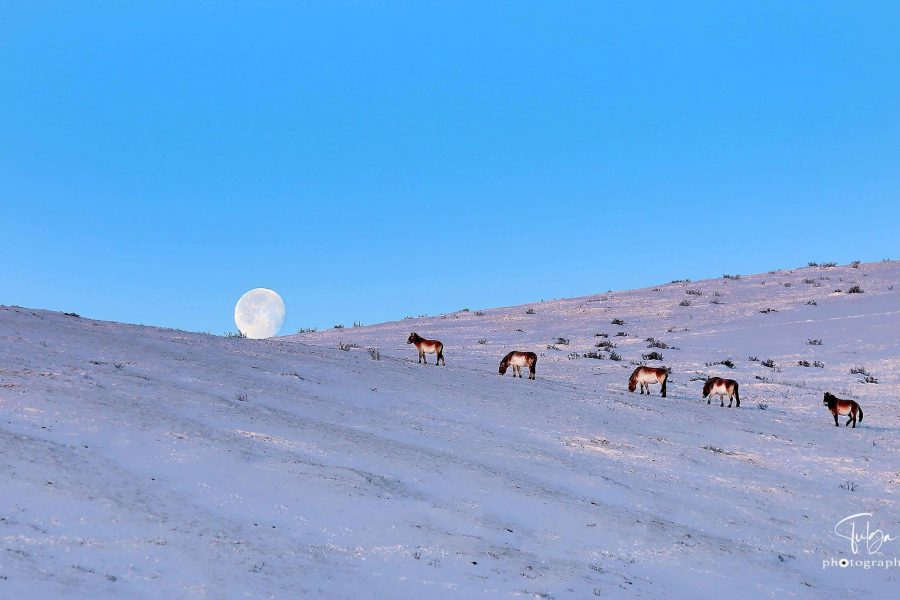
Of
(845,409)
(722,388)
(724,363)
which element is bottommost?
(845,409)

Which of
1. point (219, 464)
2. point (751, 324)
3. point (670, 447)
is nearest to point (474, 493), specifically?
point (219, 464)

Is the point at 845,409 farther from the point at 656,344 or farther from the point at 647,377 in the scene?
the point at 656,344

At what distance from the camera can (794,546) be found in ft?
36.8

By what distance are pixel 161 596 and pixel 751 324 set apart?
33.9m

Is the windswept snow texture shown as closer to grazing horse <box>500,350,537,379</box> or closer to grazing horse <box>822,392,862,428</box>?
grazing horse <box>822,392,862,428</box>

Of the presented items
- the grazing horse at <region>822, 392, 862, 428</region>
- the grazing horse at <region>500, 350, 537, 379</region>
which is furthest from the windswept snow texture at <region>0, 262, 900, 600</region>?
the grazing horse at <region>500, 350, 537, 379</region>

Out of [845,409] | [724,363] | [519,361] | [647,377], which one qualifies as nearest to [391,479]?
[519,361]
